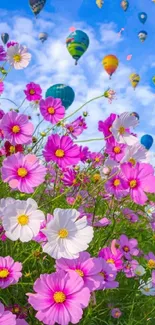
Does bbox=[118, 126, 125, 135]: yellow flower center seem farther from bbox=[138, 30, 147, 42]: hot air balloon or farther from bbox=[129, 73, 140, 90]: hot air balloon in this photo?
bbox=[138, 30, 147, 42]: hot air balloon

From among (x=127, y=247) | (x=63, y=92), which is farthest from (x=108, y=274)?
(x=63, y=92)

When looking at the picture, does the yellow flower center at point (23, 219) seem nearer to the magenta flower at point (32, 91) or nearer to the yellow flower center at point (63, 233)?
the yellow flower center at point (63, 233)

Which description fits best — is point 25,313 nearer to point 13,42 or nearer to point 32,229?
point 32,229

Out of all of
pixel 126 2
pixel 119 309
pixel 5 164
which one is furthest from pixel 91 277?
pixel 126 2

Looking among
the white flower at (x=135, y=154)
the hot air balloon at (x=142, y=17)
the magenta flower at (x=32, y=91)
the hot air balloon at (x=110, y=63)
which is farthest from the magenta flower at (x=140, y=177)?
the hot air balloon at (x=142, y=17)

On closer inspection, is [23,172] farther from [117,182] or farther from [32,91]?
[32,91]

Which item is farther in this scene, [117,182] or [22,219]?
[117,182]
